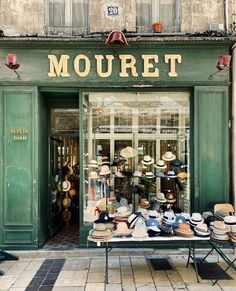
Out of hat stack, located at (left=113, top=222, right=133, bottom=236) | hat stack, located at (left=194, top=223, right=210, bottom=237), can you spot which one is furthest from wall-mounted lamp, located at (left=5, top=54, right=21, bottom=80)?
hat stack, located at (left=194, top=223, right=210, bottom=237)

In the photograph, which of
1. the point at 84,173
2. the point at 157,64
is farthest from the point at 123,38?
the point at 84,173

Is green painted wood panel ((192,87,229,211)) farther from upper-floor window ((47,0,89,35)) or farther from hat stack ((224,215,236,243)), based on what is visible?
upper-floor window ((47,0,89,35))

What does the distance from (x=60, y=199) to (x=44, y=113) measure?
94.6 inches

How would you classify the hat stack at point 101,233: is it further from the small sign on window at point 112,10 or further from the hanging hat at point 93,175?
the small sign on window at point 112,10

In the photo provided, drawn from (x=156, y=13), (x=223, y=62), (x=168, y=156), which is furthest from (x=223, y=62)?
(x=168, y=156)

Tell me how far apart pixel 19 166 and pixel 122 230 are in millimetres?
2660

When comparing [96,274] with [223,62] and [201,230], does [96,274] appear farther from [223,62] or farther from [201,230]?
[223,62]

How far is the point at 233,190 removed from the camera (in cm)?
773

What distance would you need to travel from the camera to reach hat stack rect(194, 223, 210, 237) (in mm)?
6117

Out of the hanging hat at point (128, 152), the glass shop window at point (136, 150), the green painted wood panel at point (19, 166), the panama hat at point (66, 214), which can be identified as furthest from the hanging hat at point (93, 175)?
the panama hat at point (66, 214)

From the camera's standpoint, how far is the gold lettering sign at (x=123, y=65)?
7652mm

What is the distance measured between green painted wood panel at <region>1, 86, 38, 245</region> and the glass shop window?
1249 millimetres

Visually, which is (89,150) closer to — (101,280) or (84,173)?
(84,173)

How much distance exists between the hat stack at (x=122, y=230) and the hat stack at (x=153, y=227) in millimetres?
301
